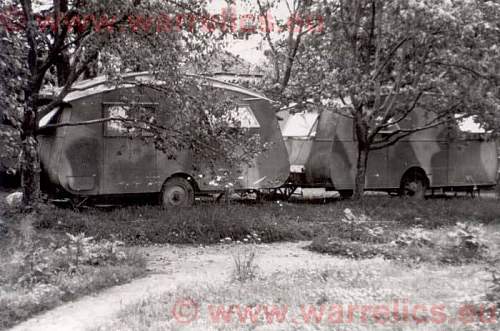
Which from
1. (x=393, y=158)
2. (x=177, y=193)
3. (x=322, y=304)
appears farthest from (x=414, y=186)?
(x=322, y=304)

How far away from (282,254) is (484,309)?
4.22m

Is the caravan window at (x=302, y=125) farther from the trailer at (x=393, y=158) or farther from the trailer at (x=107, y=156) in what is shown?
the trailer at (x=107, y=156)

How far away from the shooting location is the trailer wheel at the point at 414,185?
16.2 m

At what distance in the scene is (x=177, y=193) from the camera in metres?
12.8

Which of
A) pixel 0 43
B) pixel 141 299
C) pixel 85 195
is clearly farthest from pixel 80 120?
pixel 141 299

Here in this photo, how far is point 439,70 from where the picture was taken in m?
14.0

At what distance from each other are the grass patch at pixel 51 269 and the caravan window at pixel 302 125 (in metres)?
7.17

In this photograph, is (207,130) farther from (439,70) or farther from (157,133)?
(439,70)

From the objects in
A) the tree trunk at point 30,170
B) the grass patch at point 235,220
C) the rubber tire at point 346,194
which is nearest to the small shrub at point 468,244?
the grass patch at point 235,220

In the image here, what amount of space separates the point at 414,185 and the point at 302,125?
3242 mm

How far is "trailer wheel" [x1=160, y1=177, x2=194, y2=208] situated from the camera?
12672 mm

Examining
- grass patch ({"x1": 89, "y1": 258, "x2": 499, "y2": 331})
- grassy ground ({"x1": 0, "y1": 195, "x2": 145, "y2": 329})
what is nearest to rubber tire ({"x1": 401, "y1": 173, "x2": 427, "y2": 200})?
grass patch ({"x1": 89, "y1": 258, "x2": 499, "y2": 331})

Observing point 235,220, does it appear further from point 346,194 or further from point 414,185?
point 414,185

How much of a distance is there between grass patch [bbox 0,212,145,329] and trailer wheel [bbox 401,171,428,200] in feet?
29.7
